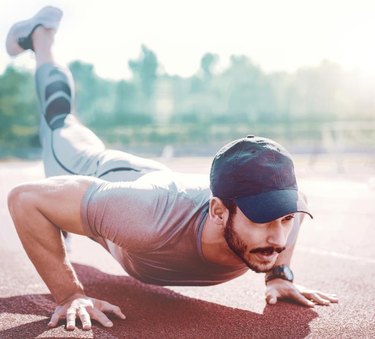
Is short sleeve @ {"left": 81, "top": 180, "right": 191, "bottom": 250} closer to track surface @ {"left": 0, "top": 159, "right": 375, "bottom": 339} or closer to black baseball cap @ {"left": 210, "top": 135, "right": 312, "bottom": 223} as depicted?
black baseball cap @ {"left": 210, "top": 135, "right": 312, "bottom": 223}

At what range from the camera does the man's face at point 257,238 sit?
272cm

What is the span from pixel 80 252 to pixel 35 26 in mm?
2368

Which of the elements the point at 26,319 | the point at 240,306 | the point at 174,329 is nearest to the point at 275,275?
the point at 240,306

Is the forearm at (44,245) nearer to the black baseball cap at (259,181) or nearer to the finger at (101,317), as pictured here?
the finger at (101,317)

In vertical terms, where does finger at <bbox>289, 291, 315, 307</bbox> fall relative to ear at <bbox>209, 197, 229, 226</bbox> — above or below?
below

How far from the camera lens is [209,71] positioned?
6125cm

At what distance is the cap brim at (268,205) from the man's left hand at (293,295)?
1.05 m

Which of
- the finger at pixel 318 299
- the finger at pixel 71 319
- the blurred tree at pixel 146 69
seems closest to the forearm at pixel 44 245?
the finger at pixel 71 319

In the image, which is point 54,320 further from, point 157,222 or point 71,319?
point 157,222

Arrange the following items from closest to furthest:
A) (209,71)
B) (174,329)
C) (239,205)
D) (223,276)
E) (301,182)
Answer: (239,205), (174,329), (223,276), (301,182), (209,71)

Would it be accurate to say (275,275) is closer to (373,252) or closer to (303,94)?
(373,252)

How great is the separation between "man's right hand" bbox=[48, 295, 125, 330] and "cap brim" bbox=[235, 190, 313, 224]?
1.00 meters

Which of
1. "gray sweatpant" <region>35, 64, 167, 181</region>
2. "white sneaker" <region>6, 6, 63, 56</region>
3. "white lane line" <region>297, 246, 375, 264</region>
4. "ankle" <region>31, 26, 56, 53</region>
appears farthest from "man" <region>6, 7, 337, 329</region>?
"white sneaker" <region>6, 6, 63, 56</region>

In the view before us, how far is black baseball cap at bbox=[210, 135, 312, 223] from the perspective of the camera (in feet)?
8.70
